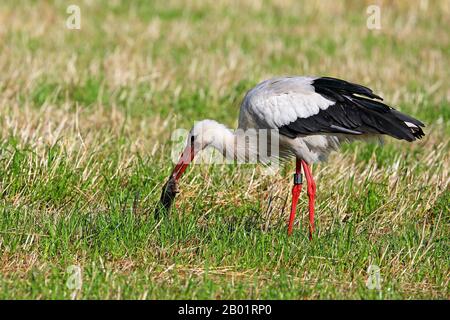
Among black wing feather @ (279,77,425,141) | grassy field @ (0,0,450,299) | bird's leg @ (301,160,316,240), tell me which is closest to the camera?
grassy field @ (0,0,450,299)

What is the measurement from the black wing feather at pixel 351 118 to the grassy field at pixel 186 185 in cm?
70

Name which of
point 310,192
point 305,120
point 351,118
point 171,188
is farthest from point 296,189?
point 171,188

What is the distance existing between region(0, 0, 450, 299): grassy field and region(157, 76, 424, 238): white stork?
47 centimetres

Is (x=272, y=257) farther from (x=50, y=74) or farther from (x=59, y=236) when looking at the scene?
(x=50, y=74)

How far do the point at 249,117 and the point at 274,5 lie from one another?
9.37 meters

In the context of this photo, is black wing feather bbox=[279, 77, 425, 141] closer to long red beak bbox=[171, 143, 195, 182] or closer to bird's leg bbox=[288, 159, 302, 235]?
bird's leg bbox=[288, 159, 302, 235]

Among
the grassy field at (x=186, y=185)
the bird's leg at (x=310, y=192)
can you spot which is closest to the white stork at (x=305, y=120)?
the bird's leg at (x=310, y=192)

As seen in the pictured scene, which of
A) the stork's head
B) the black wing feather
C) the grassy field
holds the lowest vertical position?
the grassy field

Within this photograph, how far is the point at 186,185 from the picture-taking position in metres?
7.04

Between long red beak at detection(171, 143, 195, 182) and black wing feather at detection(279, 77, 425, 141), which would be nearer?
black wing feather at detection(279, 77, 425, 141)

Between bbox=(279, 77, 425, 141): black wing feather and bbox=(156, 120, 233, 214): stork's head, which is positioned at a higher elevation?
bbox=(279, 77, 425, 141): black wing feather

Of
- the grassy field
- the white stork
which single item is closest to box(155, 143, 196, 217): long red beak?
the white stork

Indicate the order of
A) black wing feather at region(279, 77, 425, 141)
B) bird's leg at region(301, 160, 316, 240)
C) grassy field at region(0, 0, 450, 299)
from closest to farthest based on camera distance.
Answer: grassy field at region(0, 0, 450, 299) → black wing feather at region(279, 77, 425, 141) → bird's leg at region(301, 160, 316, 240)

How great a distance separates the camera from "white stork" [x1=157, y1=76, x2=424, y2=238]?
642cm
